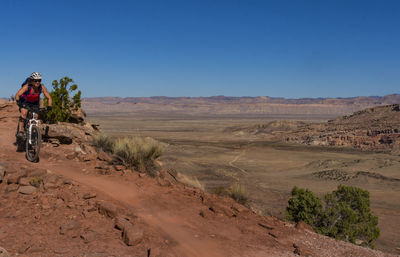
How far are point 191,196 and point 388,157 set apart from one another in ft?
162

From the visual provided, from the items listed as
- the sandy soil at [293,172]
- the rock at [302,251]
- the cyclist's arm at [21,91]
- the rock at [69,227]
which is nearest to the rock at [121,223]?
the rock at [69,227]

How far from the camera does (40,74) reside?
7848mm

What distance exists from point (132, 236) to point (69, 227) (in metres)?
0.96

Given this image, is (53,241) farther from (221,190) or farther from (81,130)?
(81,130)

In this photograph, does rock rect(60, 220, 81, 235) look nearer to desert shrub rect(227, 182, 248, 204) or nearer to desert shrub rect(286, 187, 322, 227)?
desert shrub rect(227, 182, 248, 204)

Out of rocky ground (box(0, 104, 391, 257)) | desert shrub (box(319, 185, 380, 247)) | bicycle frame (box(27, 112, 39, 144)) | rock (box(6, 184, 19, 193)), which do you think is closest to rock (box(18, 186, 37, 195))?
rocky ground (box(0, 104, 391, 257))

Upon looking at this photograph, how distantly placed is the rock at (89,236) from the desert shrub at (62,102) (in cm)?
1001

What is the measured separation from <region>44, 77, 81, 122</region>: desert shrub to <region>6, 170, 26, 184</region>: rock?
767 cm

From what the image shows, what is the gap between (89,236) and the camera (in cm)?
446

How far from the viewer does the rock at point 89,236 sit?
4.39 metres

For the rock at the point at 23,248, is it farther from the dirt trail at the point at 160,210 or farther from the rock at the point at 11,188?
the rock at the point at 11,188

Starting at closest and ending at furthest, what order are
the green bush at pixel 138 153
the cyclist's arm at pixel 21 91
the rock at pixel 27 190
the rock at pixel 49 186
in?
the rock at pixel 27 190 → the rock at pixel 49 186 → the cyclist's arm at pixel 21 91 → the green bush at pixel 138 153

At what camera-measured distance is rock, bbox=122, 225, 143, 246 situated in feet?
14.6

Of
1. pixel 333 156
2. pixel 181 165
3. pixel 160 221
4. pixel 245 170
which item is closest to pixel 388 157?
pixel 333 156
